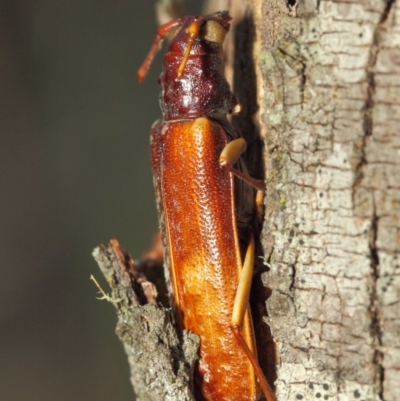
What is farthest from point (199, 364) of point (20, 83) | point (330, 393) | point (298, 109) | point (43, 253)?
point (20, 83)

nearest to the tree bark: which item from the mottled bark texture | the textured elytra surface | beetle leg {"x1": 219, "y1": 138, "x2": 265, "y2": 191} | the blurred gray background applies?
the textured elytra surface

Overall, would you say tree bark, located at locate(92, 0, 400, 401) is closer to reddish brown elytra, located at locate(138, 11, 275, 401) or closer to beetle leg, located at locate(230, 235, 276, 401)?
beetle leg, located at locate(230, 235, 276, 401)

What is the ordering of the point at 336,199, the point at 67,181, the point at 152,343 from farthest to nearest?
the point at 67,181
the point at 152,343
the point at 336,199

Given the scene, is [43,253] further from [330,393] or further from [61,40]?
[330,393]

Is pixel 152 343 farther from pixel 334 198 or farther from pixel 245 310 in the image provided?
pixel 334 198

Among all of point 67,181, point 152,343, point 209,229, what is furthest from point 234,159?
point 67,181

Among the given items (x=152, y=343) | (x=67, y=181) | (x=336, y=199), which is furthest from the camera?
(x=67, y=181)
